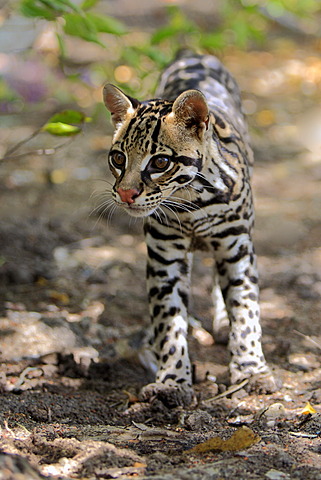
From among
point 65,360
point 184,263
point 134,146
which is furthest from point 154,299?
point 134,146

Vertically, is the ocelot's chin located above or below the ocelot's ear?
below

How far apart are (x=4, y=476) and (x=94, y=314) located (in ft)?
10.8

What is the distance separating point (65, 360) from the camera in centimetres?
489

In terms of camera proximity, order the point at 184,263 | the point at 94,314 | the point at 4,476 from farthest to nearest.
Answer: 1. the point at 94,314
2. the point at 184,263
3. the point at 4,476

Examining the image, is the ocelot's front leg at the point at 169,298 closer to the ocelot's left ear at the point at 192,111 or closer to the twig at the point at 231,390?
the twig at the point at 231,390

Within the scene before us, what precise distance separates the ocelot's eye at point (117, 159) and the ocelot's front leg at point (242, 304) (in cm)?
93

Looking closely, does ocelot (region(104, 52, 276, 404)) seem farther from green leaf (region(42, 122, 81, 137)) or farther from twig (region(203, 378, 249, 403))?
green leaf (region(42, 122, 81, 137))

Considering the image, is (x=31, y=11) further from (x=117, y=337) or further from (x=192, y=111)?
(x=117, y=337)

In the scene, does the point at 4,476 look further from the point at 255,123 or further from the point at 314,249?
the point at 255,123

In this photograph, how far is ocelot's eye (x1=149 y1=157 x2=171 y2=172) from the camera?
405cm

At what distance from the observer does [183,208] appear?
4332 mm

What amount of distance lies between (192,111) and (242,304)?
140 centimetres

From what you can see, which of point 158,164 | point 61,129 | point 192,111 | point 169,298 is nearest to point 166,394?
point 169,298

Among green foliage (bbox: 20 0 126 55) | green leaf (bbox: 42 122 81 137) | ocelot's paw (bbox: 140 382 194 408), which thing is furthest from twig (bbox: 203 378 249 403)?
green foliage (bbox: 20 0 126 55)
